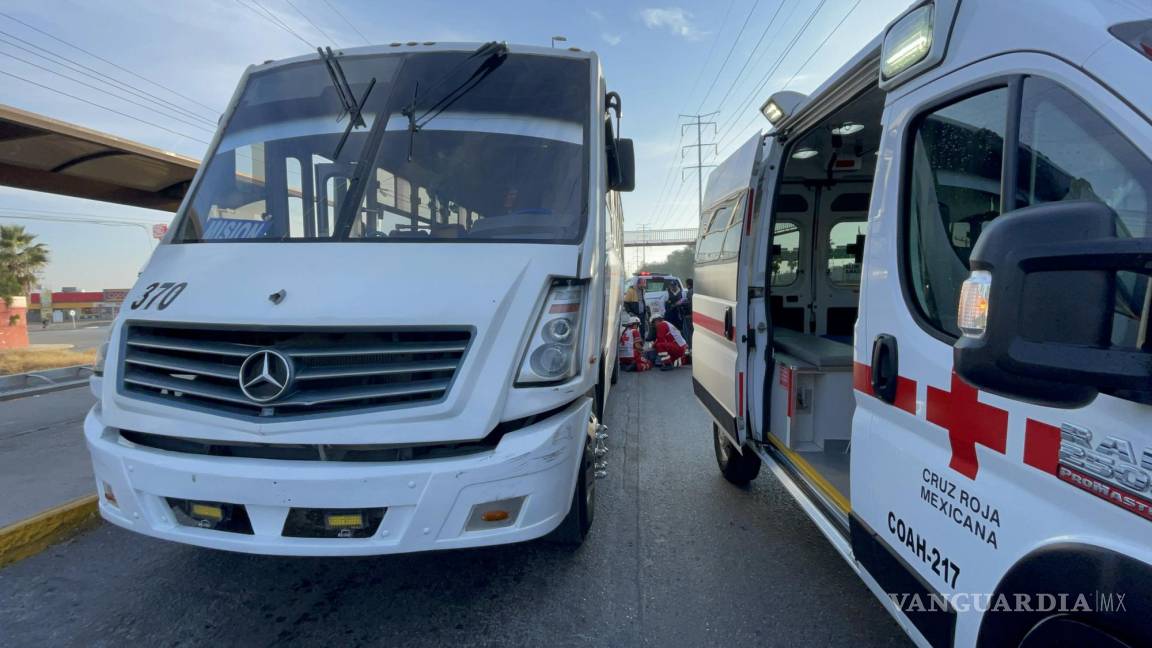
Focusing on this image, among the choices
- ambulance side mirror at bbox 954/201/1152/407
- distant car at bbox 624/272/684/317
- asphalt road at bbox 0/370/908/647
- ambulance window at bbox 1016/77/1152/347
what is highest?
ambulance window at bbox 1016/77/1152/347

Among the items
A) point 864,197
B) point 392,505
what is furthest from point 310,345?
point 864,197

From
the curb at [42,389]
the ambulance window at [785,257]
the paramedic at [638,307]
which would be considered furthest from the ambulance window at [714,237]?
the curb at [42,389]

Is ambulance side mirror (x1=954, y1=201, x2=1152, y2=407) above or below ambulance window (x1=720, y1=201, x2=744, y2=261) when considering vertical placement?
below

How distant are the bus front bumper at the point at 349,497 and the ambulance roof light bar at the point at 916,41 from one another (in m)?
1.83

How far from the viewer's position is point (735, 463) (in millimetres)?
4312

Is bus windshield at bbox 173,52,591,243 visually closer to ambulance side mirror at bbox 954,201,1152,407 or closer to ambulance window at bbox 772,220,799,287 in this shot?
ambulance side mirror at bbox 954,201,1152,407

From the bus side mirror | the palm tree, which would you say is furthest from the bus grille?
the palm tree

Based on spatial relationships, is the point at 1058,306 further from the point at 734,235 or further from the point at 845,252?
the point at 845,252

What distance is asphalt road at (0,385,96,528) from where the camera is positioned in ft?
12.6

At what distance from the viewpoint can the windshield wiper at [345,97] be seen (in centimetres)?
317

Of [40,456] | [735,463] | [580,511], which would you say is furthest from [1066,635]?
[40,456]

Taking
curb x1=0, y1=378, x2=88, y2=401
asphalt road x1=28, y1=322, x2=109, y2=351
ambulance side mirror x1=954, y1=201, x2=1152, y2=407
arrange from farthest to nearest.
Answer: asphalt road x1=28, y1=322, x2=109, y2=351
curb x1=0, y1=378, x2=88, y2=401
ambulance side mirror x1=954, y1=201, x2=1152, y2=407

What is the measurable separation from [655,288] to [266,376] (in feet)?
41.6

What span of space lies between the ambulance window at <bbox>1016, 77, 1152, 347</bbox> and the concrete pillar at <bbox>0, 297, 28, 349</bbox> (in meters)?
24.2
